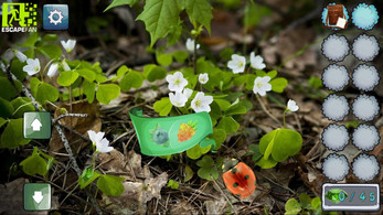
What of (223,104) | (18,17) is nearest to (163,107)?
(223,104)

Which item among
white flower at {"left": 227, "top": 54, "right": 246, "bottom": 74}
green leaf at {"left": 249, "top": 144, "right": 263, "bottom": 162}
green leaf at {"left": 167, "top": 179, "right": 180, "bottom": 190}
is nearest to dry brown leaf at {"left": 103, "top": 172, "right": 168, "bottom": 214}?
green leaf at {"left": 167, "top": 179, "right": 180, "bottom": 190}

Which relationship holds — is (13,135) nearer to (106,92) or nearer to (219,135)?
(106,92)

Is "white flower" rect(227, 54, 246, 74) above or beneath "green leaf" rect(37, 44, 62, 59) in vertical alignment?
beneath

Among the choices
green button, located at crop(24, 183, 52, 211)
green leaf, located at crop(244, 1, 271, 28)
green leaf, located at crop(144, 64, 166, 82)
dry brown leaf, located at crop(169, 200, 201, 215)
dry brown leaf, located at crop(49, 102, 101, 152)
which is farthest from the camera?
green leaf, located at crop(244, 1, 271, 28)

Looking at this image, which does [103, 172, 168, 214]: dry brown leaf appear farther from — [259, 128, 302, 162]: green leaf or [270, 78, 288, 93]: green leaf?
[270, 78, 288, 93]: green leaf

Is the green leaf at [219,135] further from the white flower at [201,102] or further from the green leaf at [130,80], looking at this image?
the green leaf at [130,80]

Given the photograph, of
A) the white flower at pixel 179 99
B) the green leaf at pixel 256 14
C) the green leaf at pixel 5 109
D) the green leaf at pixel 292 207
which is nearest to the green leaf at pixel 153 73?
the white flower at pixel 179 99

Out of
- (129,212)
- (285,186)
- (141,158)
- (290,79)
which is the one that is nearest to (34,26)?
(141,158)

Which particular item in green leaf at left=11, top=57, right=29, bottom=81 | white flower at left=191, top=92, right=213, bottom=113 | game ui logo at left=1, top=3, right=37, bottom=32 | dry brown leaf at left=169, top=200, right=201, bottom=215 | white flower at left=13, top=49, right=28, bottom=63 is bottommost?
dry brown leaf at left=169, top=200, right=201, bottom=215
